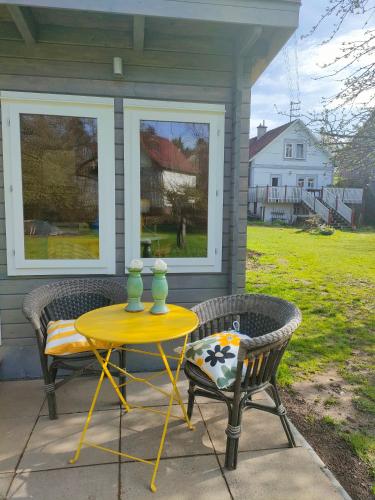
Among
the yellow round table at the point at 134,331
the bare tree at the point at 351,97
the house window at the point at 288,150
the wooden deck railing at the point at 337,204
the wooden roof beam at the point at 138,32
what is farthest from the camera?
the house window at the point at 288,150

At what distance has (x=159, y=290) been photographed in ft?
6.91

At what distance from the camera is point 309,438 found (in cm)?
213

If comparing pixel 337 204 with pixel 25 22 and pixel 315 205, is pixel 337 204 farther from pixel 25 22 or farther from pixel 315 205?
pixel 25 22

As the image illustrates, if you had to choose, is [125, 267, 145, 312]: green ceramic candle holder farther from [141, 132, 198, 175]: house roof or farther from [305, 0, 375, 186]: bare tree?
[305, 0, 375, 186]: bare tree

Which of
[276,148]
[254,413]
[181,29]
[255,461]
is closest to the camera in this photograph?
[255,461]

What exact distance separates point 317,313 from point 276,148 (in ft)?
58.9

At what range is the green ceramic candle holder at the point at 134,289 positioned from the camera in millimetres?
2117

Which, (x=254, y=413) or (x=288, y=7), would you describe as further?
(x=254, y=413)

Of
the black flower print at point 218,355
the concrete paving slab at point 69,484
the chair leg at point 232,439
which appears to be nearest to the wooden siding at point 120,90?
the black flower print at point 218,355

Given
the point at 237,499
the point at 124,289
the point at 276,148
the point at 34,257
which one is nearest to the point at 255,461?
the point at 237,499

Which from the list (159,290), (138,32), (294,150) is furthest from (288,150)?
(159,290)

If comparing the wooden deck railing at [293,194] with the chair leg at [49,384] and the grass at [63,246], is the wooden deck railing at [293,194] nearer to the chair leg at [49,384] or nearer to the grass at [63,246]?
the grass at [63,246]

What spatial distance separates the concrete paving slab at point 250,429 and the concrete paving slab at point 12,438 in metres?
1.07

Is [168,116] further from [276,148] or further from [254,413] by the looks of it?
[276,148]
